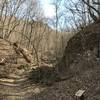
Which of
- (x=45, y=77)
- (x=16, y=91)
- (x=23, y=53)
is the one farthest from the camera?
(x=23, y=53)

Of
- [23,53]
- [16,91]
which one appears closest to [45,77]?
[16,91]

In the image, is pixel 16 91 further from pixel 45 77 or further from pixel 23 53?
pixel 23 53

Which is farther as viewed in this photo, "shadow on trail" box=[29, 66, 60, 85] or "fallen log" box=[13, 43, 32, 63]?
"fallen log" box=[13, 43, 32, 63]

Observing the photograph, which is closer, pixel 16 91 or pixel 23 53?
pixel 16 91

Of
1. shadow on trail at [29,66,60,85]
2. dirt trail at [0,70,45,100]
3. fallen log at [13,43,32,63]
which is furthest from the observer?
fallen log at [13,43,32,63]

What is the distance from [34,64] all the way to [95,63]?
14.2 metres

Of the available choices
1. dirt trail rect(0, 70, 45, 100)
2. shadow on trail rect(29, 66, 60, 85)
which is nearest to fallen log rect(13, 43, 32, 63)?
shadow on trail rect(29, 66, 60, 85)

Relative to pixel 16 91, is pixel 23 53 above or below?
above

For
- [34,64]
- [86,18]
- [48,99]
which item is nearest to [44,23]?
[86,18]

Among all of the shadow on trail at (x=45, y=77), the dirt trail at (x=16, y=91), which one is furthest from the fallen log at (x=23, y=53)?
the dirt trail at (x=16, y=91)

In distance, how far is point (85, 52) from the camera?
18109mm

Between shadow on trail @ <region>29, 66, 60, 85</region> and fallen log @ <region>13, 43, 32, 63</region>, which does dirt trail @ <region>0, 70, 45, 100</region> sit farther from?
fallen log @ <region>13, 43, 32, 63</region>

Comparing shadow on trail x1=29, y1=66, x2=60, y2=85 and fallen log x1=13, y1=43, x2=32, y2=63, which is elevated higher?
fallen log x1=13, y1=43, x2=32, y2=63

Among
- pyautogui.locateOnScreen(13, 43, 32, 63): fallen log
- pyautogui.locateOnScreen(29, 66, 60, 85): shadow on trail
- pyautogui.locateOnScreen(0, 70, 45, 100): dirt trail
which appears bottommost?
pyautogui.locateOnScreen(0, 70, 45, 100): dirt trail
